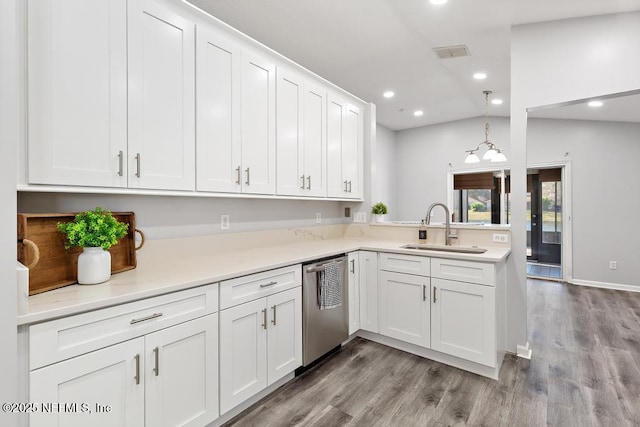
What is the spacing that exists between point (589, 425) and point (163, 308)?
2478 millimetres

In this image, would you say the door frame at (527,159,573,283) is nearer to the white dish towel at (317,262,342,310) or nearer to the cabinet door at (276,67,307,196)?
the white dish towel at (317,262,342,310)

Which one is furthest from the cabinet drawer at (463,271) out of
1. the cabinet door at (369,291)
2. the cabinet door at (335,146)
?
the cabinet door at (335,146)

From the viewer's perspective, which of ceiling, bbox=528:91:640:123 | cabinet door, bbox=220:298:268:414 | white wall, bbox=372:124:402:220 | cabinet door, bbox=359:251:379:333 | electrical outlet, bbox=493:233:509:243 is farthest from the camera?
white wall, bbox=372:124:402:220

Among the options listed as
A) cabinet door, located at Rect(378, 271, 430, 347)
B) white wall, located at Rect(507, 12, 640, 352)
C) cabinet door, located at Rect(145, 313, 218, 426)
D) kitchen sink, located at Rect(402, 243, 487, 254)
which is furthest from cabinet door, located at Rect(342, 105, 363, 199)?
cabinet door, located at Rect(145, 313, 218, 426)

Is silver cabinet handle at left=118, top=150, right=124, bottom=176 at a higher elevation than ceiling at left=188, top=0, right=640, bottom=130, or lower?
lower

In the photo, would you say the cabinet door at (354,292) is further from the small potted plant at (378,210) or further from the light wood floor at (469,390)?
the small potted plant at (378,210)

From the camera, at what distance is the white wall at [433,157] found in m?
5.94

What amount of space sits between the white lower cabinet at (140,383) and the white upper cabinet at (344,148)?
6.42ft

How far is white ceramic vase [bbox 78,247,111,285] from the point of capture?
1485 millimetres

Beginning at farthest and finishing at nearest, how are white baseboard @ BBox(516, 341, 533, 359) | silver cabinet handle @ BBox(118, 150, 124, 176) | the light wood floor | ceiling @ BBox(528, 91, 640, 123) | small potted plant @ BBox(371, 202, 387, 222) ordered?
ceiling @ BBox(528, 91, 640, 123) → small potted plant @ BBox(371, 202, 387, 222) → white baseboard @ BBox(516, 341, 533, 359) → the light wood floor → silver cabinet handle @ BBox(118, 150, 124, 176)

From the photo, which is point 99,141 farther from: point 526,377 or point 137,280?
point 526,377

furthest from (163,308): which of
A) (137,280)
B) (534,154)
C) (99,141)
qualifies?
(534,154)

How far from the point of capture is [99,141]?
5.06 feet

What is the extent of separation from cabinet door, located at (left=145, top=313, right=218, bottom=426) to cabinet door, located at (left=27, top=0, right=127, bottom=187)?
833 mm
